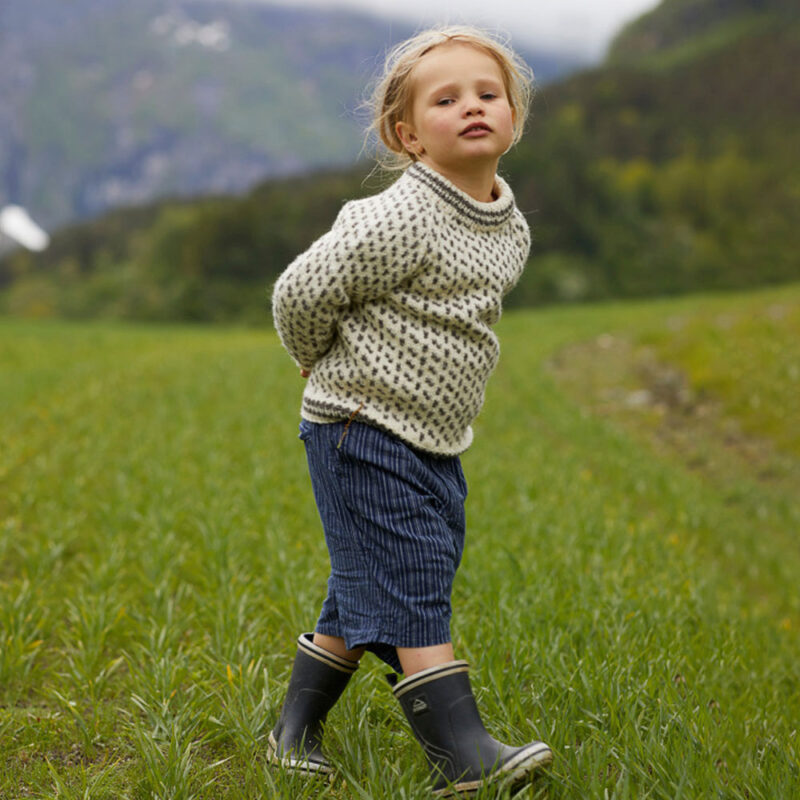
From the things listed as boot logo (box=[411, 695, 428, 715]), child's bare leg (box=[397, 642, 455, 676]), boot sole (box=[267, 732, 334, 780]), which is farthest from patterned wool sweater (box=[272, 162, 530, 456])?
boot sole (box=[267, 732, 334, 780])

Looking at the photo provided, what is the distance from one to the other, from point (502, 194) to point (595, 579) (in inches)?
75.0

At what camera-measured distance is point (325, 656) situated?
222cm

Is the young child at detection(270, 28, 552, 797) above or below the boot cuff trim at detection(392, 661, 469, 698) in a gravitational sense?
above

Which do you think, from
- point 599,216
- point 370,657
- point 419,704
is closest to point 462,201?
point 419,704

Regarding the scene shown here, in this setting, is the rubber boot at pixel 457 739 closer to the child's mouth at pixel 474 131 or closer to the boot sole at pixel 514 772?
the boot sole at pixel 514 772

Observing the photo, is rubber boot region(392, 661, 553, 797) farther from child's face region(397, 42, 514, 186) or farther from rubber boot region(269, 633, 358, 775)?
child's face region(397, 42, 514, 186)

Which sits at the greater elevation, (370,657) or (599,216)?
(370,657)

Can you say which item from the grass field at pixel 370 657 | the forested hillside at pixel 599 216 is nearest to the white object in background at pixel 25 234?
the forested hillside at pixel 599 216

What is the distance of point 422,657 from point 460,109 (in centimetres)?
125

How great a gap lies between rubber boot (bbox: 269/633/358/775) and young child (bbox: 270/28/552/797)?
13 millimetres

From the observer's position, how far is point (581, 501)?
5.34 metres

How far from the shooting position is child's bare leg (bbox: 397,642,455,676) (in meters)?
1.97

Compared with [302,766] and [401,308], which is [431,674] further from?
[401,308]

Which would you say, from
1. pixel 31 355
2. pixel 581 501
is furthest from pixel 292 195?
→ pixel 581 501
